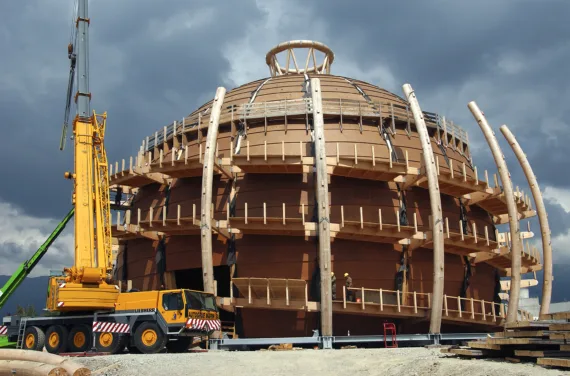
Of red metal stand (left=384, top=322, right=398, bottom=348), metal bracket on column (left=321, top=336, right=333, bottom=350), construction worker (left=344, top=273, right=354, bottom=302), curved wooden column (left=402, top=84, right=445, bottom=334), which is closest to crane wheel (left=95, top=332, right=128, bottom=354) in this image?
metal bracket on column (left=321, top=336, right=333, bottom=350)

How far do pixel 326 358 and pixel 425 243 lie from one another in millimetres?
8746

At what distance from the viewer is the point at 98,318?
19.7m

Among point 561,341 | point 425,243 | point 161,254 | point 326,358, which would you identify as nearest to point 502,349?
point 561,341

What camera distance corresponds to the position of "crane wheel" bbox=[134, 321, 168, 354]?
18.6m

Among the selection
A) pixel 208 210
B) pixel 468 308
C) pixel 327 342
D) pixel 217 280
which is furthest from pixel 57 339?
pixel 468 308

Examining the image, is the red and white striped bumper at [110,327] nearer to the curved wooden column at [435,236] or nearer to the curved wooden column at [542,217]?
the curved wooden column at [435,236]

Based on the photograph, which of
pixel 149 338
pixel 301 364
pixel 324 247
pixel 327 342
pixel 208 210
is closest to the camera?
pixel 301 364

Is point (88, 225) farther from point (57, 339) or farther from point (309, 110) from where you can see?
point (309, 110)

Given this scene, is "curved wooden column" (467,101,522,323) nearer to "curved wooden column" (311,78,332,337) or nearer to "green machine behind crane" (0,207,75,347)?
"curved wooden column" (311,78,332,337)

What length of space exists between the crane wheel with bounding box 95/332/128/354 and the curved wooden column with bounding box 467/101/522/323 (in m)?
14.1

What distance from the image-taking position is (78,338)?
20.1m

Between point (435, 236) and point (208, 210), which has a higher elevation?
point (208, 210)

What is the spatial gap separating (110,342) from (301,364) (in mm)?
7358

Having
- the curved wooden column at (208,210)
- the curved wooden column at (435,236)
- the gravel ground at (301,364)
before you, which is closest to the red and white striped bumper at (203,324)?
the curved wooden column at (208,210)
